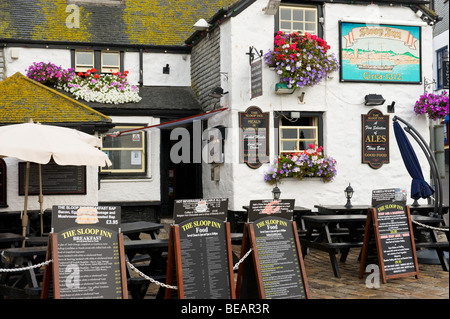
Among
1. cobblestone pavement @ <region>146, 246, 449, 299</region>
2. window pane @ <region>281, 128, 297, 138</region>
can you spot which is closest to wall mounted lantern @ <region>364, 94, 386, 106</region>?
window pane @ <region>281, 128, 297, 138</region>

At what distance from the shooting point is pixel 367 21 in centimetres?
1265

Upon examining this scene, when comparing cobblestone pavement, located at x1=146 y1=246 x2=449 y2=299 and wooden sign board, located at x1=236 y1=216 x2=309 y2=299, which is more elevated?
wooden sign board, located at x1=236 y1=216 x2=309 y2=299

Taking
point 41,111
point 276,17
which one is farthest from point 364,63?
point 41,111

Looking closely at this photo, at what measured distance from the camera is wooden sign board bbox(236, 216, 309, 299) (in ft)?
18.8

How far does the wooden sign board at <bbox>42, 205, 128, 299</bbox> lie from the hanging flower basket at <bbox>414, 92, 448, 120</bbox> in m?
8.89

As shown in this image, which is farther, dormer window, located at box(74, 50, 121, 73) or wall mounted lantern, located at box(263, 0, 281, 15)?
dormer window, located at box(74, 50, 121, 73)

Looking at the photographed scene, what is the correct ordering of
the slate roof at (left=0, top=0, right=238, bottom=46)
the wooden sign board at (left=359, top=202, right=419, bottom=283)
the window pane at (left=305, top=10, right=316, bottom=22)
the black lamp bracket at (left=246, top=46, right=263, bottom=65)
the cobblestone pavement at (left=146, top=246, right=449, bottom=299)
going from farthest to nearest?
the slate roof at (left=0, top=0, right=238, bottom=46)
the window pane at (left=305, top=10, right=316, bottom=22)
the black lamp bracket at (left=246, top=46, right=263, bottom=65)
the wooden sign board at (left=359, top=202, right=419, bottom=283)
the cobblestone pavement at (left=146, top=246, right=449, bottom=299)

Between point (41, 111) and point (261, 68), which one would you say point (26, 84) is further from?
point (261, 68)

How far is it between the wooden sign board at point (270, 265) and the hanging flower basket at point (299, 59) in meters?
6.12

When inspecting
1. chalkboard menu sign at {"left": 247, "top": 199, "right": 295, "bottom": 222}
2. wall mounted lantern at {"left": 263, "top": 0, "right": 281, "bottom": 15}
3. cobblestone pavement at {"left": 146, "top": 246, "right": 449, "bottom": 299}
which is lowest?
cobblestone pavement at {"left": 146, "top": 246, "right": 449, "bottom": 299}

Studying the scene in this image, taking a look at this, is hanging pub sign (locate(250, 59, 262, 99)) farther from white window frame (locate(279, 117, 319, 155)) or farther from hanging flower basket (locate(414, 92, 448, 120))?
hanging flower basket (locate(414, 92, 448, 120))

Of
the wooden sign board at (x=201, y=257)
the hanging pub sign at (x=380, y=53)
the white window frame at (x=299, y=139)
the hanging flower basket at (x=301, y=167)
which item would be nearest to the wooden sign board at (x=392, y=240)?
the wooden sign board at (x=201, y=257)

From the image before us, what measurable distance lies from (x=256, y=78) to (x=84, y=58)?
16.9ft

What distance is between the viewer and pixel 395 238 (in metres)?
7.71
